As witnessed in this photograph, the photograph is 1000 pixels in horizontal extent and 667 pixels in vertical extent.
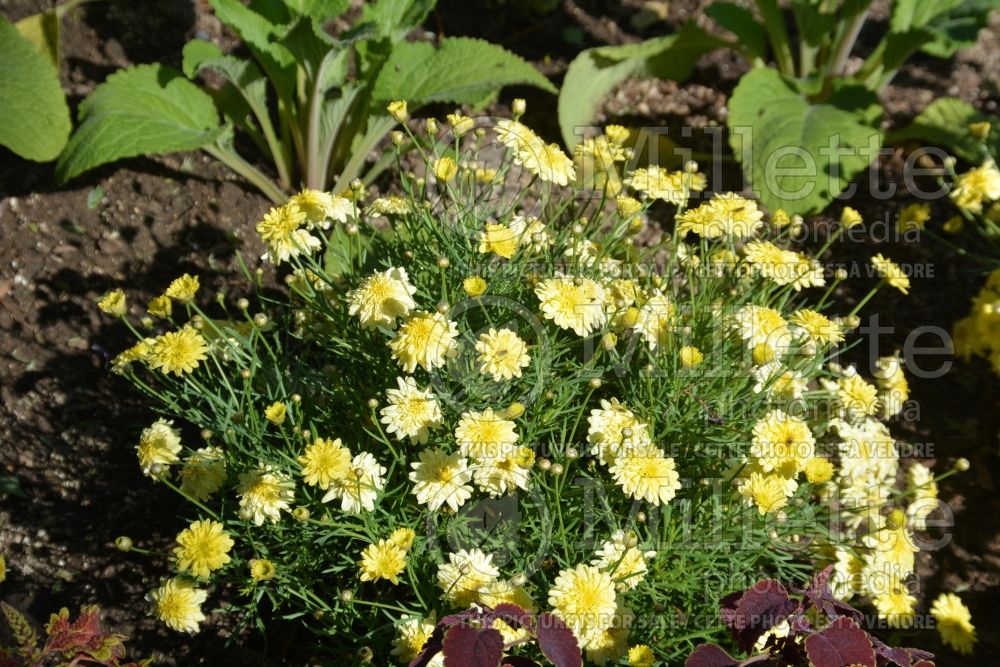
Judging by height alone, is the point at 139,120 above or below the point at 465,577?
above

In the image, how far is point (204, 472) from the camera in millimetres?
1769

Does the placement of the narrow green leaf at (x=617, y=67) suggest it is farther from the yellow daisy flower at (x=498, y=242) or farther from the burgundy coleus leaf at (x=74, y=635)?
the burgundy coleus leaf at (x=74, y=635)

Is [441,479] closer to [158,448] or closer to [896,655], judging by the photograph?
[158,448]

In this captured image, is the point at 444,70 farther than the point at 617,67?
No

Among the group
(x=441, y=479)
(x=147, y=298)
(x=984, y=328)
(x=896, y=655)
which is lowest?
(x=147, y=298)

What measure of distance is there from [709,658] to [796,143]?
1828 millimetres

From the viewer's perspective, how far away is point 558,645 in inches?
54.3

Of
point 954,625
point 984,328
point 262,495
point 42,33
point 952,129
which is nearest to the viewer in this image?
point 262,495

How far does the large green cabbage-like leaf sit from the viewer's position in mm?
2668

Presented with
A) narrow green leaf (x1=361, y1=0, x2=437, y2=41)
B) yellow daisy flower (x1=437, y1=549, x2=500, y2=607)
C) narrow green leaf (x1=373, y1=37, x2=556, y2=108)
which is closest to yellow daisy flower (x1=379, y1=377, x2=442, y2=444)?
yellow daisy flower (x1=437, y1=549, x2=500, y2=607)

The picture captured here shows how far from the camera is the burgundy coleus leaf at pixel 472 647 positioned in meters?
1.31

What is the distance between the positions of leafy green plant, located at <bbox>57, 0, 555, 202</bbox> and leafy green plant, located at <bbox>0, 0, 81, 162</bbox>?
0.19 ft

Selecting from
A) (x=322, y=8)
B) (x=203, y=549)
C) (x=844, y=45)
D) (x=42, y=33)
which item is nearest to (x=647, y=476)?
(x=203, y=549)

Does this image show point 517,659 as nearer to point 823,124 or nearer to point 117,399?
point 117,399
